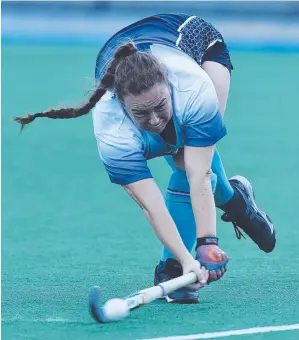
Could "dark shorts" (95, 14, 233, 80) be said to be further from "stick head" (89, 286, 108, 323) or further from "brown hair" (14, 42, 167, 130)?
"stick head" (89, 286, 108, 323)

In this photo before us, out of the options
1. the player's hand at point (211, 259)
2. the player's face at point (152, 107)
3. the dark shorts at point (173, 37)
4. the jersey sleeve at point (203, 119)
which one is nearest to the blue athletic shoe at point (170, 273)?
the player's hand at point (211, 259)

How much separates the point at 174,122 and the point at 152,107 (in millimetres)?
231

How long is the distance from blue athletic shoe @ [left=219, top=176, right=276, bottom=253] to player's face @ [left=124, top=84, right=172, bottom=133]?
104 centimetres

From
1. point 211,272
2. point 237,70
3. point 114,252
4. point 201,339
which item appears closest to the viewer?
point 201,339

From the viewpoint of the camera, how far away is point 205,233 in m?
5.00

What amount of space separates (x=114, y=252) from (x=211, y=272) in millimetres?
1619

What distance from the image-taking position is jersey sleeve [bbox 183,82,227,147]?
485 centimetres

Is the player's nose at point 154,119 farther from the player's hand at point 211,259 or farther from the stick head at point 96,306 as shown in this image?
the stick head at point 96,306

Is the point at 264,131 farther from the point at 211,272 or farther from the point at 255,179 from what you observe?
the point at 211,272

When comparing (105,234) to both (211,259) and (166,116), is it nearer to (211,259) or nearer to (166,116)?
(211,259)

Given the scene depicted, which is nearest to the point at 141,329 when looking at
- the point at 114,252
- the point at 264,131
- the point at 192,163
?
the point at 192,163

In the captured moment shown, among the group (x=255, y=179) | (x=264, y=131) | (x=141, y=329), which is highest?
(x=141, y=329)

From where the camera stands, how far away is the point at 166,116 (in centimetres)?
475

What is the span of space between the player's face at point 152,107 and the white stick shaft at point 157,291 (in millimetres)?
606
